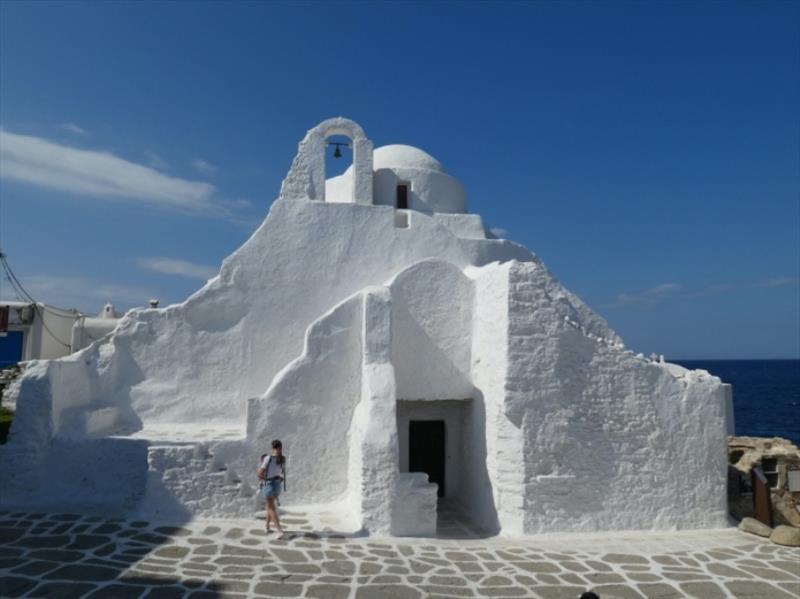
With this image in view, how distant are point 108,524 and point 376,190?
25.8 ft

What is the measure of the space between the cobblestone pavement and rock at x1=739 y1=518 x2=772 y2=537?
40 centimetres

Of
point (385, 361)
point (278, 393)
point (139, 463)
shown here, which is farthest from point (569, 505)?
point (139, 463)

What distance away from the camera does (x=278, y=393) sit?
914 centimetres

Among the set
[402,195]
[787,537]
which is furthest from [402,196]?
[787,537]

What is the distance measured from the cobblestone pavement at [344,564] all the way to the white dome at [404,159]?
7758mm

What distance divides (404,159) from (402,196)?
3.47 feet

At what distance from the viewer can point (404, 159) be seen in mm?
13258

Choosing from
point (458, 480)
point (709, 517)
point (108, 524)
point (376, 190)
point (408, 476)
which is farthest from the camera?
point (376, 190)

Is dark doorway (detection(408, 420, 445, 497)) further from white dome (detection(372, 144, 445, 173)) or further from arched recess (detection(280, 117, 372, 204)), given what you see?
white dome (detection(372, 144, 445, 173))

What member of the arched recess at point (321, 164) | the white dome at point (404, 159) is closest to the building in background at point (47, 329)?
the arched recess at point (321, 164)

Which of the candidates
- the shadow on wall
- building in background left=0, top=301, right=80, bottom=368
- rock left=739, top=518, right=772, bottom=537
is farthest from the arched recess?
rock left=739, top=518, right=772, bottom=537

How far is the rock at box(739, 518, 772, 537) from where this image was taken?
28.7 ft

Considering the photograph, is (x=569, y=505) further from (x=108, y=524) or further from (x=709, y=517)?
(x=108, y=524)

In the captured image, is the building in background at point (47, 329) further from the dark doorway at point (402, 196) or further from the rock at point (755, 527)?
the rock at point (755, 527)
